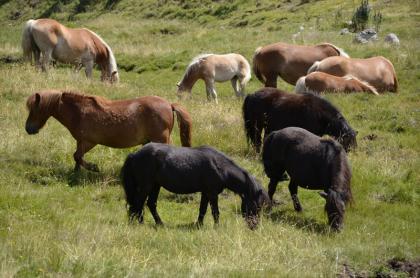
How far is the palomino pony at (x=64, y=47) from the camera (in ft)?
54.9

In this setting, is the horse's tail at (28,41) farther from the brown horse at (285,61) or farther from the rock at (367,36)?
the rock at (367,36)

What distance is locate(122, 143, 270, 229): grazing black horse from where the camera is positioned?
7.84 metres

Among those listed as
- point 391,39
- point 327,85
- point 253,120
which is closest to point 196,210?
point 253,120

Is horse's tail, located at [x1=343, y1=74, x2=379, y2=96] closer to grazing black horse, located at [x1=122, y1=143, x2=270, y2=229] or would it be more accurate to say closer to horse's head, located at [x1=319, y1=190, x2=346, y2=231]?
horse's head, located at [x1=319, y1=190, x2=346, y2=231]

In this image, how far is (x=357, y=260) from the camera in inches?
267

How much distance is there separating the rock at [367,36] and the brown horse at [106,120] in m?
13.6

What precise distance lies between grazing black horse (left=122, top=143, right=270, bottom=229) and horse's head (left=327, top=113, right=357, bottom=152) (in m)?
3.17

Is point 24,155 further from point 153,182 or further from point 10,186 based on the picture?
point 153,182

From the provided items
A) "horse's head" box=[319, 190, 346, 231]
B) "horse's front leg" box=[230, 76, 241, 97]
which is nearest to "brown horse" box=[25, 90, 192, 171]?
"horse's head" box=[319, 190, 346, 231]

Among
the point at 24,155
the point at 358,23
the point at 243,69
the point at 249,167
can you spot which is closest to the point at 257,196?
the point at 249,167

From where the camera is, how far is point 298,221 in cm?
848

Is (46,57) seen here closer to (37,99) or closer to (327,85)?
(37,99)

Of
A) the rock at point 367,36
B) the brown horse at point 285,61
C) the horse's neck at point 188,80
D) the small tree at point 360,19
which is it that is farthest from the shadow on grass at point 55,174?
the small tree at point 360,19

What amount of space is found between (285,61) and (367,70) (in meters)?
2.34
